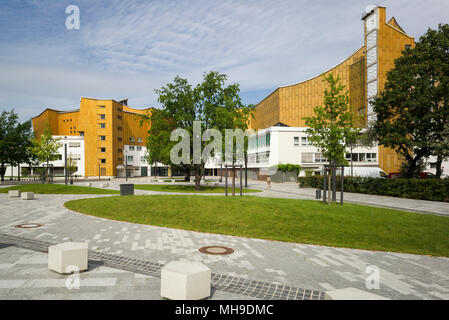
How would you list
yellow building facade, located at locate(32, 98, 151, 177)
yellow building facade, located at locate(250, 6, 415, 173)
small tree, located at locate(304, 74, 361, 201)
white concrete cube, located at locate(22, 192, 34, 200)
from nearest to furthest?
small tree, located at locate(304, 74, 361, 201) → white concrete cube, located at locate(22, 192, 34, 200) → yellow building facade, located at locate(250, 6, 415, 173) → yellow building facade, located at locate(32, 98, 151, 177)

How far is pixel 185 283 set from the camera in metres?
5.03

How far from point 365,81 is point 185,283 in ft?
242

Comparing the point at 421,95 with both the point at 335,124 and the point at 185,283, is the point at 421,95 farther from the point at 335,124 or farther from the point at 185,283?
the point at 185,283

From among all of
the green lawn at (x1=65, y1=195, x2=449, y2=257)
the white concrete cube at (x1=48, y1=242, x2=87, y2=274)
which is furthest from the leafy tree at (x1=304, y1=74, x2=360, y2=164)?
the white concrete cube at (x1=48, y1=242, x2=87, y2=274)

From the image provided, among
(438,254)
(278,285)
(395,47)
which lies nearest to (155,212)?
(278,285)

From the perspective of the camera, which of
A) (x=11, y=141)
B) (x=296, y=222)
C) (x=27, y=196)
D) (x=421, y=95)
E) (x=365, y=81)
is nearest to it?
(x=296, y=222)

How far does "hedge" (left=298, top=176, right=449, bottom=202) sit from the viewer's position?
2277 cm

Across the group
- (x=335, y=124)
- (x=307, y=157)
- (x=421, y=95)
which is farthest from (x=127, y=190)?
(x=307, y=157)

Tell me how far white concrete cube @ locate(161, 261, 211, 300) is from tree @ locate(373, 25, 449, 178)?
29.1 m

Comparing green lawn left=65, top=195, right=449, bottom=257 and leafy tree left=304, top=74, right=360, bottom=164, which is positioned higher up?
leafy tree left=304, top=74, right=360, bottom=164

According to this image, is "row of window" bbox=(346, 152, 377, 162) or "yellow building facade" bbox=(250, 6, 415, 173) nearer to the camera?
"row of window" bbox=(346, 152, 377, 162)

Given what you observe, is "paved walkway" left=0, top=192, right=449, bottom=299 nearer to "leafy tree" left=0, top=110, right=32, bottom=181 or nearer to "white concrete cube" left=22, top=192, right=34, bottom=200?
"white concrete cube" left=22, top=192, right=34, bottom=200

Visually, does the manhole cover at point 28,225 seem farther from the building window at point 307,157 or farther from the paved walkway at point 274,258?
the building window at point 307,157

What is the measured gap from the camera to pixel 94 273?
6.57 m
